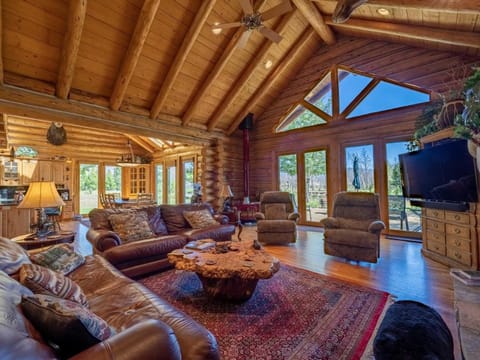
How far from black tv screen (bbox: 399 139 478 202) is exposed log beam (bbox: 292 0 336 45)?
3.36 metres

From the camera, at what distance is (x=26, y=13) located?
3.31 m

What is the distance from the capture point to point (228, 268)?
6.87 feet

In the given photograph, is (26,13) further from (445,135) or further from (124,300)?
(445,135)

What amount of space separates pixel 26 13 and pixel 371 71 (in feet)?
21.2

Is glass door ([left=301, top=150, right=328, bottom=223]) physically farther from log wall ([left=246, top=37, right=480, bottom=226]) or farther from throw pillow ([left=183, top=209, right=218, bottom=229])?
throw pillow ([left=183, top=209, right=218, bottom=229])

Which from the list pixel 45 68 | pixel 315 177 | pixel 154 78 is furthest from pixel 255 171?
pixel 45 68

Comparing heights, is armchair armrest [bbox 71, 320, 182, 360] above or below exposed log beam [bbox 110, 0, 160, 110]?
below

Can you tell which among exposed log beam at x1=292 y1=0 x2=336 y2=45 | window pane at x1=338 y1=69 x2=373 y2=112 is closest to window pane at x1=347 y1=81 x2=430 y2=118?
window pane at x1=338 y1=69 x2=373 y2=112

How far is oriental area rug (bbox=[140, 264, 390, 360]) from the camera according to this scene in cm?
165

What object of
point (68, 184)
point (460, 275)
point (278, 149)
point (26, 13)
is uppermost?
point (26, 13)

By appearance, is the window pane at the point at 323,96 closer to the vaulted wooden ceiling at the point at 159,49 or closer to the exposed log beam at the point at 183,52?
the vaulted wooden ceiling at the point at 159,49

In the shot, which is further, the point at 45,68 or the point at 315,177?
the point at 315,177

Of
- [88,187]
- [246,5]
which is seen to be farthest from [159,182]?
[246,5]

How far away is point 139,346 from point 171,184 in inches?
339
